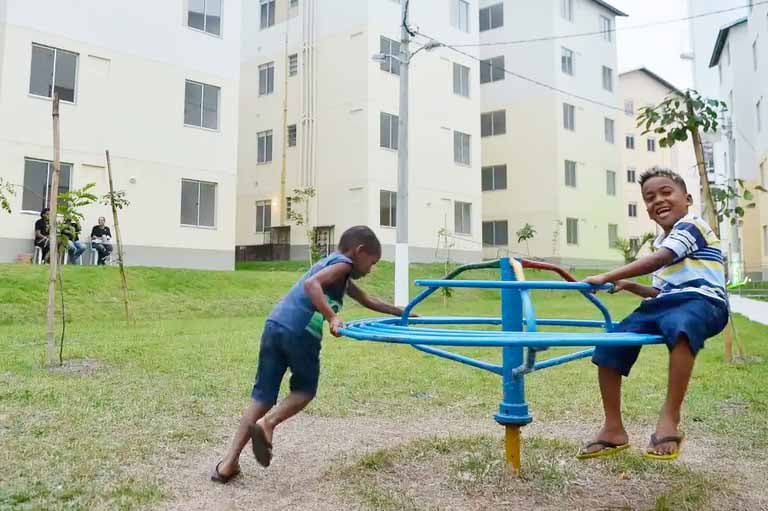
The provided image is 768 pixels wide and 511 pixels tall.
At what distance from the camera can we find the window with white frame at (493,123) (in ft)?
110

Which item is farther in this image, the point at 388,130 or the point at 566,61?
the point at 566,61

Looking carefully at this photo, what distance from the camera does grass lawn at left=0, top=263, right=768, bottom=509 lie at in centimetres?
355

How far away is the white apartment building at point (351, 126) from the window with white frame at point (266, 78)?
48mm

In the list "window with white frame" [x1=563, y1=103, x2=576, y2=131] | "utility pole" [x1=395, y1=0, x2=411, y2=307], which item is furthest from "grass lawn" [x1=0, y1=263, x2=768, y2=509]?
"window with white frame" [x1=563, y1=103, x2=576, y2=131]

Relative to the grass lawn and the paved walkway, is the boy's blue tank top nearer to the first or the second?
the grass lawn

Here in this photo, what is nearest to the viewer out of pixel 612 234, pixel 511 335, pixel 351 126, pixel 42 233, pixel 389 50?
pixel 511 335

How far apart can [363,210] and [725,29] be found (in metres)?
18.0

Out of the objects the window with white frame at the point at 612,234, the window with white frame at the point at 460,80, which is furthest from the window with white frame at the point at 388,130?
the window with white frame at the point at 612,234

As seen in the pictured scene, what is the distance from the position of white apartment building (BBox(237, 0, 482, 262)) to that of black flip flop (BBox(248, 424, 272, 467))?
20785 mm

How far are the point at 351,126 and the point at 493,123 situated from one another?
11.4 m

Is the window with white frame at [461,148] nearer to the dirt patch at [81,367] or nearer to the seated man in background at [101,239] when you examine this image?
the seated man in background at [101,239]

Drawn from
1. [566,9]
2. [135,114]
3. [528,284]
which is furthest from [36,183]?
[566,9]

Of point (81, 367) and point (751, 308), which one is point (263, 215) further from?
point (81, 367)

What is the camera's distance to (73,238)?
901cm
